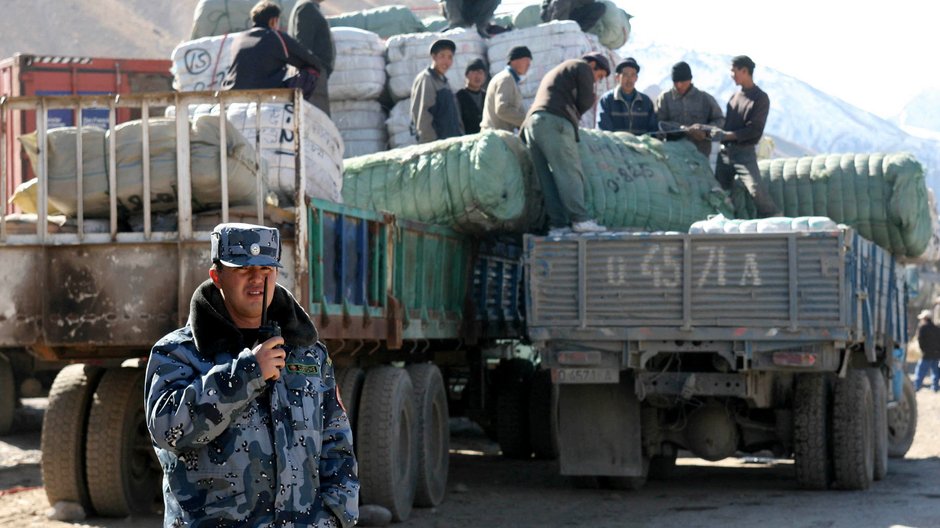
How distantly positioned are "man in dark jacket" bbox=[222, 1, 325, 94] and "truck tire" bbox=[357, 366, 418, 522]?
A: 215cm

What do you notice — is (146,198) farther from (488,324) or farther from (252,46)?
(488,324)

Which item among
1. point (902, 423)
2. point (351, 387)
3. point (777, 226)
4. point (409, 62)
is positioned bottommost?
point (902, 423)

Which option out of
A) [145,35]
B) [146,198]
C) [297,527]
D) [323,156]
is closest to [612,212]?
[323,156]

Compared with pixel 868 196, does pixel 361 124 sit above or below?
above

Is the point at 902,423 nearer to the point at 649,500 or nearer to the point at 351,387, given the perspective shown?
the point at 649,500

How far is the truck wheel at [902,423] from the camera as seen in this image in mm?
14250

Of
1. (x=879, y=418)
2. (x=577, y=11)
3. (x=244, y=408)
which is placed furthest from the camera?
(x=577, y=11)

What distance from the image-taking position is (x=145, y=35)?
59031 mm

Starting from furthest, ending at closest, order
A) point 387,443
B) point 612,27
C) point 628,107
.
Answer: point 612,27 → point 628,107 → point 387,443

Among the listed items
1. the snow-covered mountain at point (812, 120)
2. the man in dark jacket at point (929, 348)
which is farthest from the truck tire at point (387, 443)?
the snow-covered mountain at point (812, 120)

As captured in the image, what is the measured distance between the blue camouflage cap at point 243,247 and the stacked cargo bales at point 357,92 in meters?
9.84

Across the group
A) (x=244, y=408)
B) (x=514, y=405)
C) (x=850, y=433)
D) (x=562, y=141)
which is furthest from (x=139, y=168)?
(x=514, y=405)

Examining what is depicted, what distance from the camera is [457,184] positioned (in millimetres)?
10719

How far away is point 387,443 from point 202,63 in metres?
4.83
